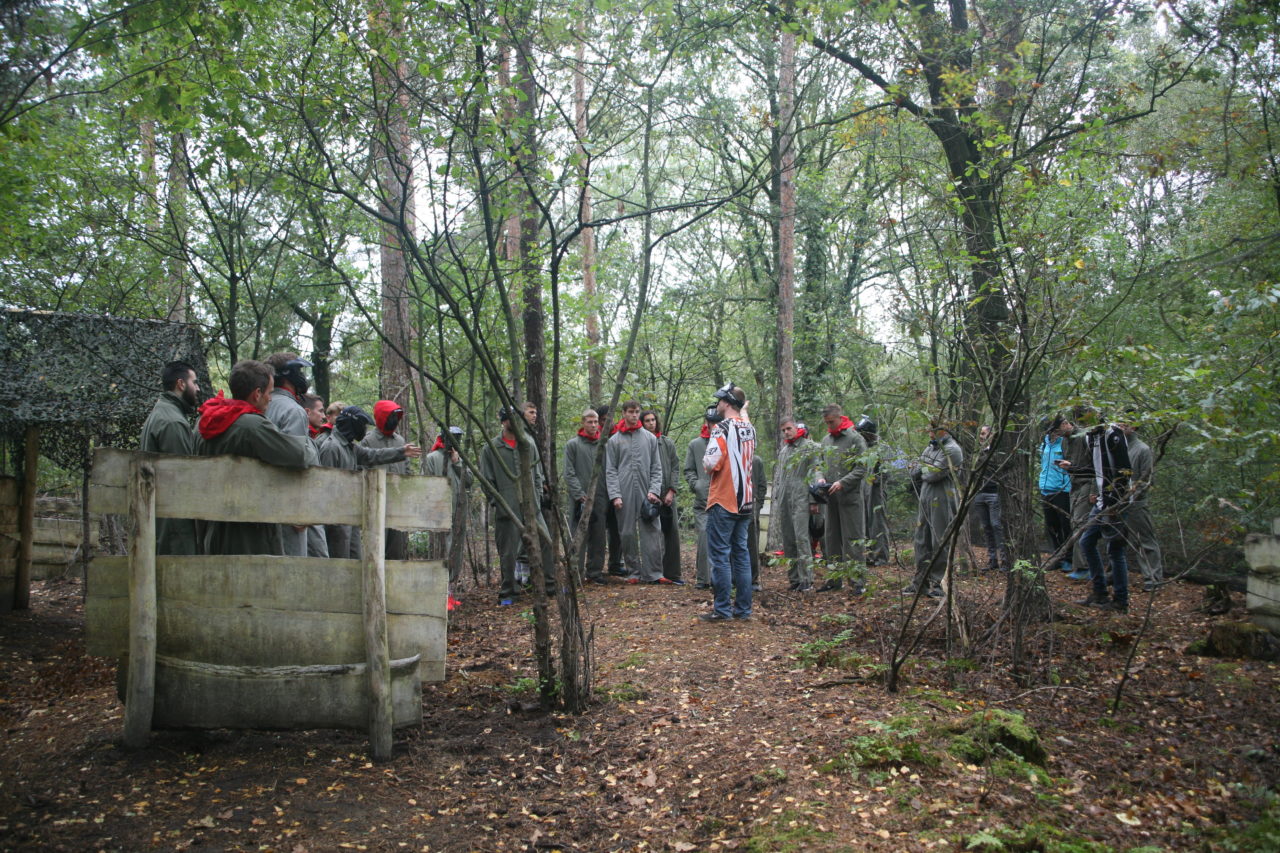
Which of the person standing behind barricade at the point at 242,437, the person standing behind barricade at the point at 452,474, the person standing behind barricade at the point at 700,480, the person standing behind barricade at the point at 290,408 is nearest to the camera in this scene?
the person standing behind barricade at the point at 242,437

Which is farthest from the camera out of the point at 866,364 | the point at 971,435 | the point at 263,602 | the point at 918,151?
the point at 866,364

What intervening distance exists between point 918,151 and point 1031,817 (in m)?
8.32

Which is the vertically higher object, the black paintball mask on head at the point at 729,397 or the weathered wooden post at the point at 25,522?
the black paintball mask on head at the point at 729,397

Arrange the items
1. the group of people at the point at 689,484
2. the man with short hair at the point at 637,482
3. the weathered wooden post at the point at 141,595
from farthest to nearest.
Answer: the man with short hair at the point at 637,482 < the group of people at the point at 689,484 < the weathered wooden post at the point at 141,595

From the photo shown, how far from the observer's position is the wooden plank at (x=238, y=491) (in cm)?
392

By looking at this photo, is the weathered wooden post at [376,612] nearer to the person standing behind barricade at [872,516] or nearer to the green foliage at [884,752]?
the green foliage at [884,752]

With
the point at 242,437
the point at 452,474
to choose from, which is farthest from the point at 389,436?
the point at 242,437

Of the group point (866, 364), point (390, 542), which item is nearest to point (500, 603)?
point (390, 542)

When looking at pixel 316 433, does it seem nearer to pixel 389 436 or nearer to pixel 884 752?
pixel 389 436

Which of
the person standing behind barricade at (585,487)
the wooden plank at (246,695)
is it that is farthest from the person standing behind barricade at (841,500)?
the wooden plank at (246,695)

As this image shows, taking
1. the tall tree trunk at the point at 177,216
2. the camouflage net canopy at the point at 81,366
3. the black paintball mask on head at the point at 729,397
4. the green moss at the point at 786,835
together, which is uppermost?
the tall tree trunk at the point at 177,216

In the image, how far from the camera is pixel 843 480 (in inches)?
336

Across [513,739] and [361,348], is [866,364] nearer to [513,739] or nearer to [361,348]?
[361,348]

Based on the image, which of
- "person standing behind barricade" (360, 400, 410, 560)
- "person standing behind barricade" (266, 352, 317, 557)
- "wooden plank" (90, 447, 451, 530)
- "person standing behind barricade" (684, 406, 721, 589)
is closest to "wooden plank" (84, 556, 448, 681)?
"wooden plank" (90, 447, 451, 530)
